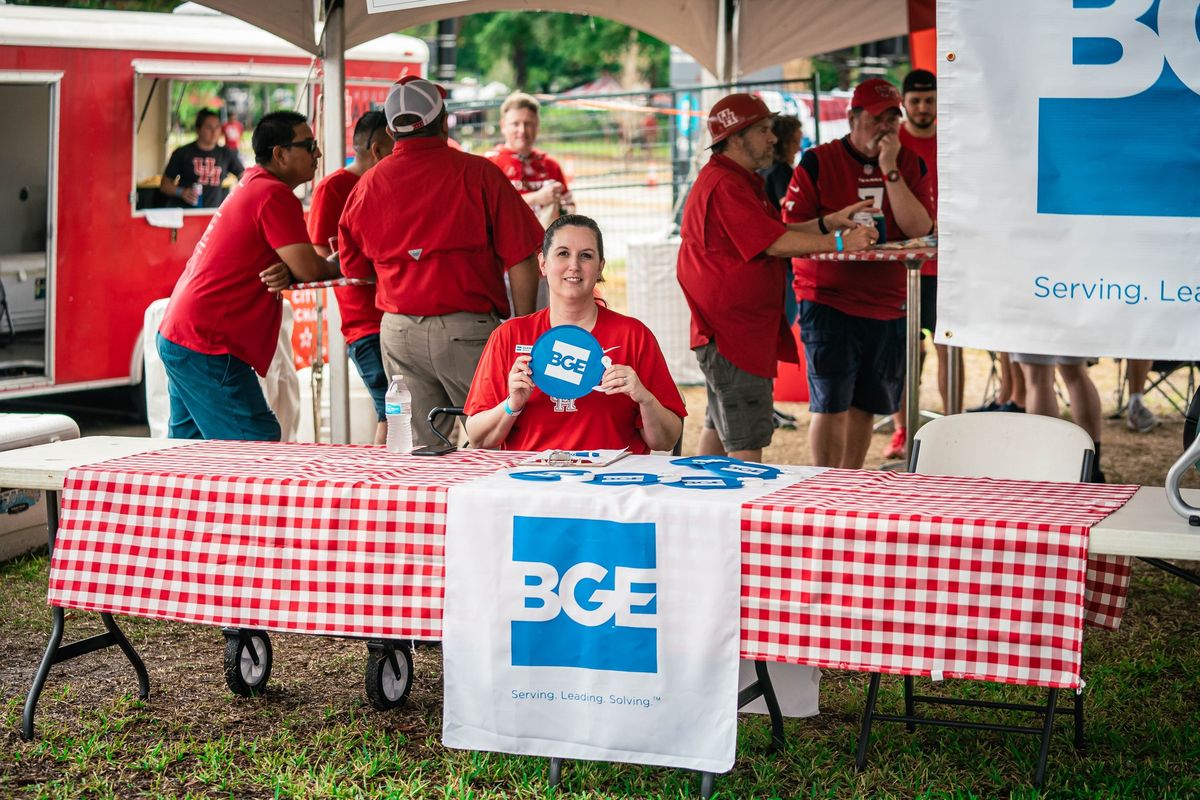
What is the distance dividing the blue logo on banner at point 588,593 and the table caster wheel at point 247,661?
45.3 inches

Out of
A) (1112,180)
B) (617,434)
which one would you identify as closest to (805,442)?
(617,434)

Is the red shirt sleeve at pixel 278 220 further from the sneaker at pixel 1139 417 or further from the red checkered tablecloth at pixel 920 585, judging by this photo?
the sneaker at pixel 1139 417

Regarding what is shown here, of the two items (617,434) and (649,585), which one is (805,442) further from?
(649,585)

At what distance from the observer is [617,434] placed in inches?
155

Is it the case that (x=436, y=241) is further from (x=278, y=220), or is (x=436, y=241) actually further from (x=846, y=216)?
(x=846, y=216)

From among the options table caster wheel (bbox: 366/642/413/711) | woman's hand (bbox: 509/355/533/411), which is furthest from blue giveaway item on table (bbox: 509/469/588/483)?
table caster wheel (bbox: 366/642/413/711)

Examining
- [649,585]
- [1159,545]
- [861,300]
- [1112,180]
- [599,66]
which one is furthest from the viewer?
[599,66]

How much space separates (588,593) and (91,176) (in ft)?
18.3

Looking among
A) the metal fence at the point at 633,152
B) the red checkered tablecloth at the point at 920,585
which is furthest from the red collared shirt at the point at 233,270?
the metal fence at the point at 633,152

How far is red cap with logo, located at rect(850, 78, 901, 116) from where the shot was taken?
567cm

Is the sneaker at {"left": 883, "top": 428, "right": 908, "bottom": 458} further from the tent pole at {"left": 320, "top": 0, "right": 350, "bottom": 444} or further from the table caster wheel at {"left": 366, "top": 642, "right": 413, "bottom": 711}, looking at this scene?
the table caster wheel at {"left": 366, "top": 642, "right": 413, "bottom": 711}

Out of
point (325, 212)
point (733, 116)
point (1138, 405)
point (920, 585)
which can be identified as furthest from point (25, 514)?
point (1138, 405)

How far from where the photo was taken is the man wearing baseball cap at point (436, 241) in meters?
4.97

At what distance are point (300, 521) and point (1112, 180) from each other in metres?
2.11
